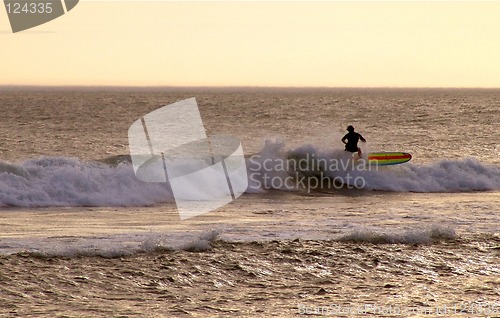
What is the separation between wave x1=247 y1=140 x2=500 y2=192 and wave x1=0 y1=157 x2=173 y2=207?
3.79m

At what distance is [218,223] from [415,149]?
20.0 metres

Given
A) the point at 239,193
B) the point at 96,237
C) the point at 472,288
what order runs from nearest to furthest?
the point at 472,288
the point at 96,237
the point at 239,193

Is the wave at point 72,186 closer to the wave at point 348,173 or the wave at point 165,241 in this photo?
the wave at point 348,173

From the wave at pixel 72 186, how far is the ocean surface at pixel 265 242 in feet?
0.15

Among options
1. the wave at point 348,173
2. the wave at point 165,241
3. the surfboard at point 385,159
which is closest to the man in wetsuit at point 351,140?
the wave at point 348,173

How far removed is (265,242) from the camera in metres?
11.1

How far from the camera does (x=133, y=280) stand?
8.75 metres

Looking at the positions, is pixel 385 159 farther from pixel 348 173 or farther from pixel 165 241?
pixel 165 241

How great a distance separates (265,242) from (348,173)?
40.2 feet

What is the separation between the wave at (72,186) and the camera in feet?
55.5

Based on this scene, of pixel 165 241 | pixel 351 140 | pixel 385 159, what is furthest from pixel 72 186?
pixel 385 159

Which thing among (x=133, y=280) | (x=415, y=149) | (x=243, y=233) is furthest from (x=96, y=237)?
(x=415, y=149)

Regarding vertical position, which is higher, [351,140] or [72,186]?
[351,140]

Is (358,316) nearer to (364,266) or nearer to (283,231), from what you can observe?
(364,266)
